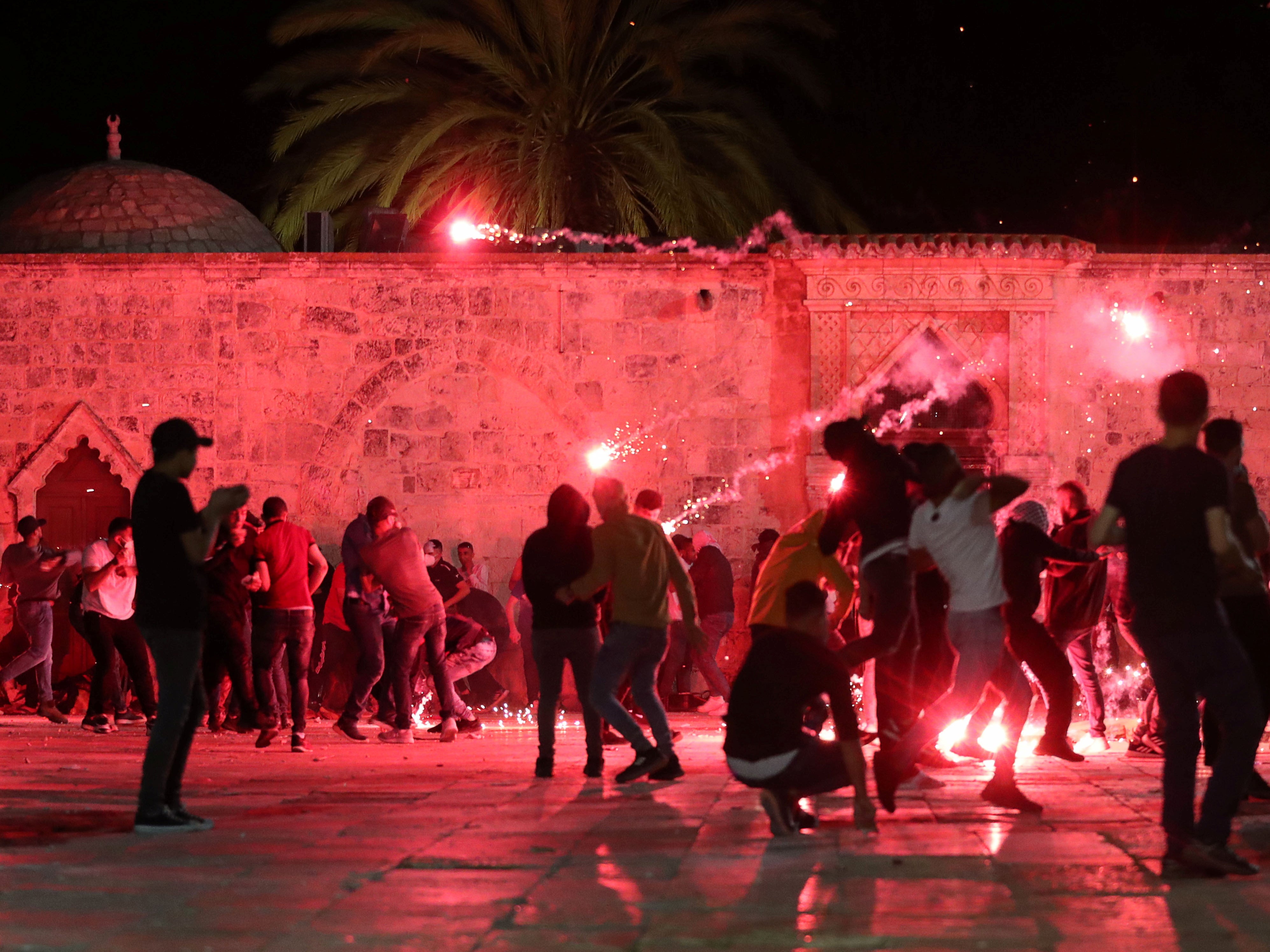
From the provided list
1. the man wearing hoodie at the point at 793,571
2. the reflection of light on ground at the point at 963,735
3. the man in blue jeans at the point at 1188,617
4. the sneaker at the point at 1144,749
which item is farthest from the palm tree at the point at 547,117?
the man in blue jeans at the point at 1188,617

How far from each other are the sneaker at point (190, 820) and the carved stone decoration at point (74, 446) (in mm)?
9646

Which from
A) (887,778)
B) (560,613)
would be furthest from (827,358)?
(887,778)

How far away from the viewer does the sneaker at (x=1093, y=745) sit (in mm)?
10805

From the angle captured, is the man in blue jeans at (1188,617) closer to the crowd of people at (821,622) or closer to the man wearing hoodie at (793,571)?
the crowd of people at (821,622)

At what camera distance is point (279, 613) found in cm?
1167

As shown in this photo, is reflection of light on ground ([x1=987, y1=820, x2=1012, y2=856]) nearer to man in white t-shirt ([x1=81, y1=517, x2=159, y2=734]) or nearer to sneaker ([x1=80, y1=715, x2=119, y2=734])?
man in white t-shirt ([x1=81, y1=517, x2=159, y2=734])

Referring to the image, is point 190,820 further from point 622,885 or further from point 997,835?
point 997,835


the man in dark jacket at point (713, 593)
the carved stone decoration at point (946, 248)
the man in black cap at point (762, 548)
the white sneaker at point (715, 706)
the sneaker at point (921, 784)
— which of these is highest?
the carved stone decoration at point (946, 248)

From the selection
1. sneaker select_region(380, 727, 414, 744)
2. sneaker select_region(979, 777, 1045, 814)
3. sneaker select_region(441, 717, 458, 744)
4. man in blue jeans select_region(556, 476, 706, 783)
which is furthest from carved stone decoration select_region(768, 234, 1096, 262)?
sneaker select_region(979, 777, 1045, 814)

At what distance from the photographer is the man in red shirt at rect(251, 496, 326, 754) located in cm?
1158

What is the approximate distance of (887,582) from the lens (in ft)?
26.7

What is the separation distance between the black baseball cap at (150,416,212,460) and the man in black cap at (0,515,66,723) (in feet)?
23.0

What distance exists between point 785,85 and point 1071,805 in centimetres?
2443

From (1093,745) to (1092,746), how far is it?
0.03 m
